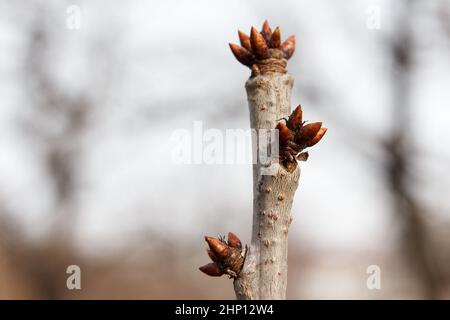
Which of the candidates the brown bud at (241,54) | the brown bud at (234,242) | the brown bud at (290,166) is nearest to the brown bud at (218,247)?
the brown bud at (234,242)

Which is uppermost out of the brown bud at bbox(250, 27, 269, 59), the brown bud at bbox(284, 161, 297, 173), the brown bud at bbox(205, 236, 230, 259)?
the brown bud at bbox(250, 27, 269, 59)

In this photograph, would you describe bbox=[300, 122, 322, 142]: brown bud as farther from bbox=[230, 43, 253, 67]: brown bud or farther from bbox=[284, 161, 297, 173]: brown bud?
bbox=[230, 43, 253, 67]: brown bud

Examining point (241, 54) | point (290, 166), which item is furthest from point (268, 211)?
point (241, 54)

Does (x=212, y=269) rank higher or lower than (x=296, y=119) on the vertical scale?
lower

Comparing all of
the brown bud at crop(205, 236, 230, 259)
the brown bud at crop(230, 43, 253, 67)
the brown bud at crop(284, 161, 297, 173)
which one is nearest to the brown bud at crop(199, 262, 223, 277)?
the brown bud at crop(205, 236, 230, 259)

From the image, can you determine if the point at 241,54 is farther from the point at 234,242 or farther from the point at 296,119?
the point at 234,242

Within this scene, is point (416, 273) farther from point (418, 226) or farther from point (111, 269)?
point (111, 269)
